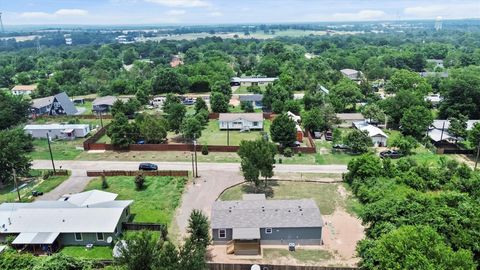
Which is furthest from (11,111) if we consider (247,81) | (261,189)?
(247,81)

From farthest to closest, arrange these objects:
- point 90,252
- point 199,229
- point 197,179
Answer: point 197,179 → point 90,252 → point 199,229

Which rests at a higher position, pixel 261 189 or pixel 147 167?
pixel 147 167

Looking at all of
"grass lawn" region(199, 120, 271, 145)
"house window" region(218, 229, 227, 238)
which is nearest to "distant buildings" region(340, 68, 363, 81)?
"grass lawn" region(199, 120, 271, 145)

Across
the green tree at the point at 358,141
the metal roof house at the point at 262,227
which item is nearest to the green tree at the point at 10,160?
the metal roof house at the point at 262,227

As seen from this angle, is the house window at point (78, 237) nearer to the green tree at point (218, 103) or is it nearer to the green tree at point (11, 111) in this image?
the green tree at point (11, 111)

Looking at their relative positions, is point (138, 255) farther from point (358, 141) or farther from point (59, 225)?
point (358, 141)

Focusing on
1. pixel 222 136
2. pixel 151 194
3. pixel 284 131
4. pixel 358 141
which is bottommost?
pixel 151 194

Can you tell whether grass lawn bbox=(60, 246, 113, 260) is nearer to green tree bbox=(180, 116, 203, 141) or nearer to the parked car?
green tree bbox=(180, 116, 203, 141)

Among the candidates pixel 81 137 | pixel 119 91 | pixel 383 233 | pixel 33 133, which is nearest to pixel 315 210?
pixel 383 233

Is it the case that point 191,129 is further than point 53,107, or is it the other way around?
point 53,107
